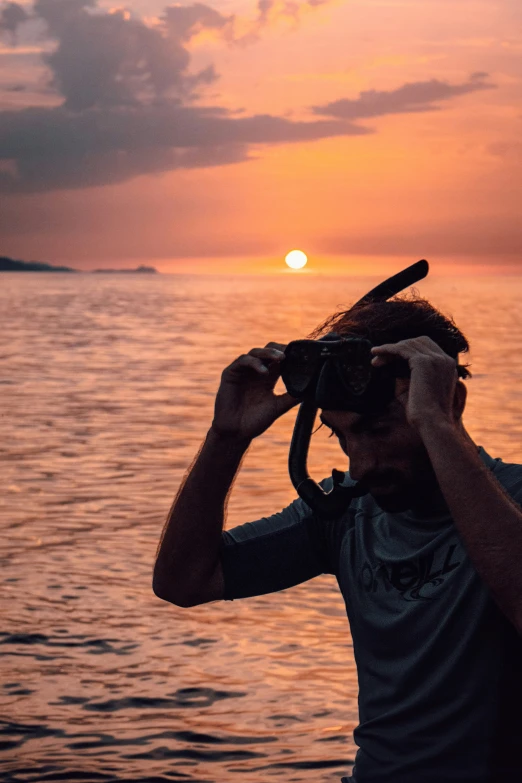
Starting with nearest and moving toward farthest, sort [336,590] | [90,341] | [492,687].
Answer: [492,687] < [336,590] < [90,341]

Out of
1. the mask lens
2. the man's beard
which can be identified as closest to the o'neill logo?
the man's beard

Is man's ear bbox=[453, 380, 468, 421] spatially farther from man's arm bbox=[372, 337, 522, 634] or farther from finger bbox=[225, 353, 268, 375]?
finger bbox=[225, 353, 268, 375]

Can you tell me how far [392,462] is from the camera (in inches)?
111

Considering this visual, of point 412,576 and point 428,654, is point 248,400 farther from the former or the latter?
point 428,654

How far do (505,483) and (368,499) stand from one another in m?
0.43

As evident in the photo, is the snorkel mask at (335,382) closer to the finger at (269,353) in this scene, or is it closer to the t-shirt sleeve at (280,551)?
the finger at (269,353)

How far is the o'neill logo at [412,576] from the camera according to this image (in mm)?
2742

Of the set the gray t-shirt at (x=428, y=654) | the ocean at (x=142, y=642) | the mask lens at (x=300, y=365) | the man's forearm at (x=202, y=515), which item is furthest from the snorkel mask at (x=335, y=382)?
the ocean at (x=142, y=642)

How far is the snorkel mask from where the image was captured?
2.80 meters

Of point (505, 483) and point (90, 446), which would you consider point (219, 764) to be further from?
point (90, 446)

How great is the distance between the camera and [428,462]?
282 centimetres

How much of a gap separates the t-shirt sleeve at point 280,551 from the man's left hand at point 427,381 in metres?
0.54

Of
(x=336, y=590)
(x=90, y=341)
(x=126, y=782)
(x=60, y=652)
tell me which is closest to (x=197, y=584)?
(x=126, y=782)

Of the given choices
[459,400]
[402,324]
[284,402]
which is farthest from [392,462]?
[284,402]
